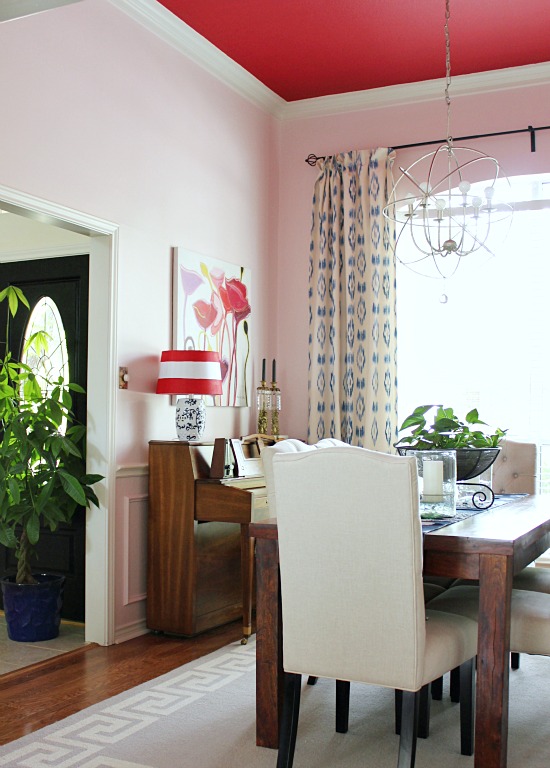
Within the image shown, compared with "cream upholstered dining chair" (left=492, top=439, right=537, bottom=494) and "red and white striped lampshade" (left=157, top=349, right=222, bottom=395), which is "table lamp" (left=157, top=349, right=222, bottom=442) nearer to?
"red and white striped lampshade" (left=157, top=349, right=222, bottom=395)

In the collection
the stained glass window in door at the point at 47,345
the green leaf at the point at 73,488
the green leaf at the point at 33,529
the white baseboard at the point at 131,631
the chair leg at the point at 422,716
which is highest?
the stained glass window in door at the point at 47,345

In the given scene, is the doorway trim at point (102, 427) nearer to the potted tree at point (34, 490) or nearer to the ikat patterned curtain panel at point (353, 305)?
the potted tree at point (34, 490)

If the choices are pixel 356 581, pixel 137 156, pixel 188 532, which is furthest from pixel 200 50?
pixel 356 581

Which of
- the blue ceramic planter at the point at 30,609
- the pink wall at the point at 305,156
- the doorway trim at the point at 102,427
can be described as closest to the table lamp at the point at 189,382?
the doorway trim at the point at 102,427

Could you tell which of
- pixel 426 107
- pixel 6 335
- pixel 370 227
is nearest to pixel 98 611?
pixel 6 335

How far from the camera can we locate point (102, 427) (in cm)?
419

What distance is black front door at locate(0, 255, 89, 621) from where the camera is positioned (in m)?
4.61

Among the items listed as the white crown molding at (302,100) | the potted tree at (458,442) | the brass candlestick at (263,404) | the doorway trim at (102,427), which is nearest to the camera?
the potted tree at (458,442)

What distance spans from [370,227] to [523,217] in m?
0.99

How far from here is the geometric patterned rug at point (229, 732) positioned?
2674 millimetres

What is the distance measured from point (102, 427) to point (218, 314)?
4.05 feet

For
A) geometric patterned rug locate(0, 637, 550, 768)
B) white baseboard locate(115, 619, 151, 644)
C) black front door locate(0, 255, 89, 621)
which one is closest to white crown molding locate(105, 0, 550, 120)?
black front door locate(0, 255, 89, 621)

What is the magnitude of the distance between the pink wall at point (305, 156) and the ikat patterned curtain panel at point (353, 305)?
18 cm

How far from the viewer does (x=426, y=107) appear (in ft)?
18.1
